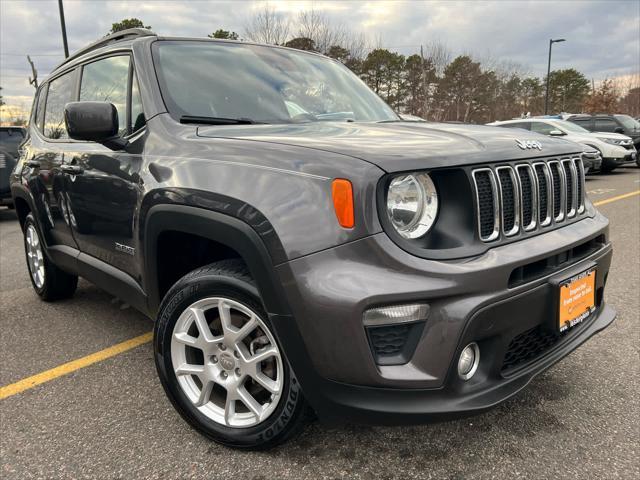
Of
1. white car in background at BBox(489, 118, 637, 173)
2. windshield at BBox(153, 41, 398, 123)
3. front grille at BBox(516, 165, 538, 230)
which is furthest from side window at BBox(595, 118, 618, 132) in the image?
front grille at BBox(516, 165, 538, 230)

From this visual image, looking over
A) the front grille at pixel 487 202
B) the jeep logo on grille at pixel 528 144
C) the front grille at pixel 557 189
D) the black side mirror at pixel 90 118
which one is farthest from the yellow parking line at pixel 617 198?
the black side mirror at pixel 90 118

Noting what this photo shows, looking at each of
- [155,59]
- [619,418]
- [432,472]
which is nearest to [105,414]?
[432,472]

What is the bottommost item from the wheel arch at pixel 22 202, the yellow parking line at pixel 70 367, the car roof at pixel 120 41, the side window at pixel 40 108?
the yellow parking line at pixel 70 367

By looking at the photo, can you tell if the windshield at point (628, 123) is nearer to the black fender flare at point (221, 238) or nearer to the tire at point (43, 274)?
the tire at point (43, 274)

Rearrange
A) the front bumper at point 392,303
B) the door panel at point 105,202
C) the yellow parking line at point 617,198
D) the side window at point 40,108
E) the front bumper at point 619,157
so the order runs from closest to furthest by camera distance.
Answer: the front bumper at point 392,303, the door panel at point 105,202, the side window at point 40,108, the yellow parking line at point 617,198, the front bumper at point 619,157

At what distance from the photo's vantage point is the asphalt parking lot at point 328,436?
1.96 m

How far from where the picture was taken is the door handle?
2891 millimetres

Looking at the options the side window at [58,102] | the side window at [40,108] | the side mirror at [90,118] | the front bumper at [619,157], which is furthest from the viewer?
the front bumper at [619,157]

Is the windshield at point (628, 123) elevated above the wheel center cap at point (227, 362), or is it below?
above

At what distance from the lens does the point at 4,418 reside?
238 cm

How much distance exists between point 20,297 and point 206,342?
3.07 m

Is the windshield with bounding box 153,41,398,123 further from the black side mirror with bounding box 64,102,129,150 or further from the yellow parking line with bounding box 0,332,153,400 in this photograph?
the yellow parking line with bounding box 0,332,153,400

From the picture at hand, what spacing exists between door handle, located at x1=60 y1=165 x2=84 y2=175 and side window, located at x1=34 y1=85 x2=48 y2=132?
1.18 metres

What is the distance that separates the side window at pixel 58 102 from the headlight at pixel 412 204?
2.56 m
